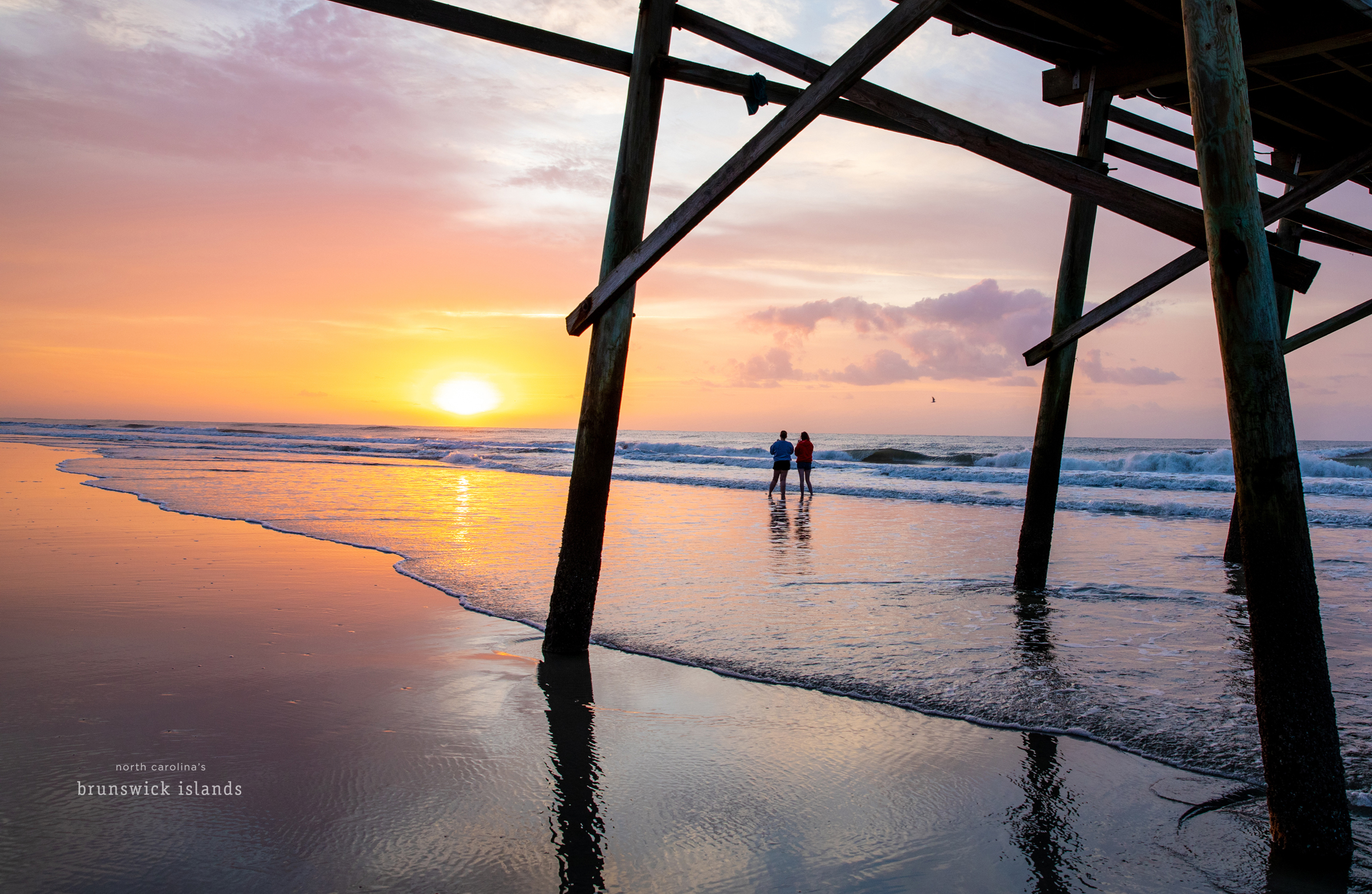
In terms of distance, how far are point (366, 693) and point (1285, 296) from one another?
912cm

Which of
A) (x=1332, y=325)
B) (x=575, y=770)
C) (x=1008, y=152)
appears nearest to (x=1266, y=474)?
(x=1008, y=152)

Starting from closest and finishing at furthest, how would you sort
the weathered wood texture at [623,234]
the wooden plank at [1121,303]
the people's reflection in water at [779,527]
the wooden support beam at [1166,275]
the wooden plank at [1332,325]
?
the weathered wood texture at [623,234], the wooden plank at [1121,303], the wooden support beam at [1166,275], the wooden plank at [1332,325], the people's reflection in water at [779,527]

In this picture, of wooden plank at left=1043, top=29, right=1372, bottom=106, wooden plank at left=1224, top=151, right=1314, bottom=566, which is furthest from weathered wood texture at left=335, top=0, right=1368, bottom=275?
wooden plank at left=1224, top=151, right=1314, bottom=566

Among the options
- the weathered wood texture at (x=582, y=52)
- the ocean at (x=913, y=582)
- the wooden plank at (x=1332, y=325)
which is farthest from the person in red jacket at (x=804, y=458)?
the weathered wood texture at (x=582, y=52)

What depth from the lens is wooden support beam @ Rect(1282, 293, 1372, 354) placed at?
688cm

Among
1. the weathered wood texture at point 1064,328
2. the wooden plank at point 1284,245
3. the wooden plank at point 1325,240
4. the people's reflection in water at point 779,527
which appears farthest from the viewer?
the people's reflection in water at point 779,527

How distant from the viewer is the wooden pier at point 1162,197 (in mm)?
2521

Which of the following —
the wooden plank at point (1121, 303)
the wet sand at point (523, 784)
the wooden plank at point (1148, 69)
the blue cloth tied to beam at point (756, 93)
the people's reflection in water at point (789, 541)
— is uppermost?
the wooden plank at point (1148, 69)

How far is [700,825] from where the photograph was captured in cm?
279

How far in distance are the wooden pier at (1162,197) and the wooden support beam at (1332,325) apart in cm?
2

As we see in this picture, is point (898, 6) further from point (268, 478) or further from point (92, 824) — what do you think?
point (268, 478)

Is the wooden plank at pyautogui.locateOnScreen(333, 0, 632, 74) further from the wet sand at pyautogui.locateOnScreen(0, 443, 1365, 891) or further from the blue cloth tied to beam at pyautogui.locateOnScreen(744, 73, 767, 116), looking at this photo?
the wet sand at pyautogui.locateOnScreen(0, 443, 1365, 891)

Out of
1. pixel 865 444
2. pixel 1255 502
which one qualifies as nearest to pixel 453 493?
pixel 1255 502

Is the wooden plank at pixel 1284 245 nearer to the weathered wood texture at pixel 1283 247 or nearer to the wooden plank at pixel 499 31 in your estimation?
the weathered wood texture at pixel 1283 247
